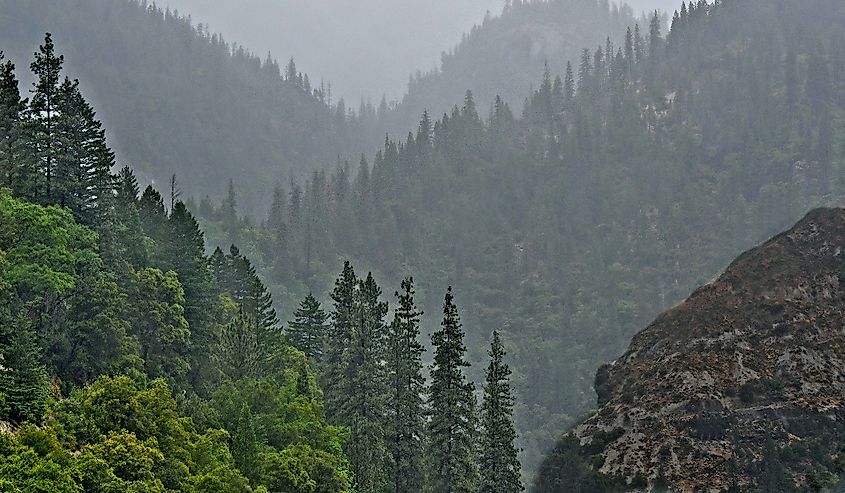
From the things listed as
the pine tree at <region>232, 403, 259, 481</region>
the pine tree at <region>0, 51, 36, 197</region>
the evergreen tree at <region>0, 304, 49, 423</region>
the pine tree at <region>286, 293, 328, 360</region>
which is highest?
the pine tree at <region>0, 51, 36, 197</region>

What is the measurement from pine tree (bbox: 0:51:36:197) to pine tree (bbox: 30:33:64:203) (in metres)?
0.81

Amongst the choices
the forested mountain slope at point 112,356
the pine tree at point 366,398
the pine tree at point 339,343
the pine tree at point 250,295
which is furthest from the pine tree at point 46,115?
the pine tree at point 366,398

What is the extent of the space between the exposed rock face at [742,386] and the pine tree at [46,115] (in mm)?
41305

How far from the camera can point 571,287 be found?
18725cm

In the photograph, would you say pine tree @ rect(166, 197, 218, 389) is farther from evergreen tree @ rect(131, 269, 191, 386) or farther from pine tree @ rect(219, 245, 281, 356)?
pine tree @ rect(219, 245, 281, 356)

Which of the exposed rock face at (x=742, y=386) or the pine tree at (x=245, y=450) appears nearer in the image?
the pine tree at (x=245, y=450)

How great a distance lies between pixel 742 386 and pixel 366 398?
27270 millimetres

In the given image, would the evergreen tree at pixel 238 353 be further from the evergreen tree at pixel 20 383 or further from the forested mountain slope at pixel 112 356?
the evergreen tree at pixel 20 383

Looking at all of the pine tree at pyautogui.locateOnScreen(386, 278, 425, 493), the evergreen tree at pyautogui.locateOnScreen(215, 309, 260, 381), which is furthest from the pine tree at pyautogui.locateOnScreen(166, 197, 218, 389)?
the pine tree at pyautogui.locateOnScreen(386, 278, 425, 493)

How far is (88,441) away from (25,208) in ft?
58.6

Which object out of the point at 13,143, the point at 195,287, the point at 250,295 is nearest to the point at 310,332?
the point at 250,295

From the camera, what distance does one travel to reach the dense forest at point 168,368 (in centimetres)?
3862

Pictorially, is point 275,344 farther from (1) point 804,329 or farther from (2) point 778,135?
(2) point 778,135

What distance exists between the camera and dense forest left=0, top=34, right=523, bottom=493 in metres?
38.6
